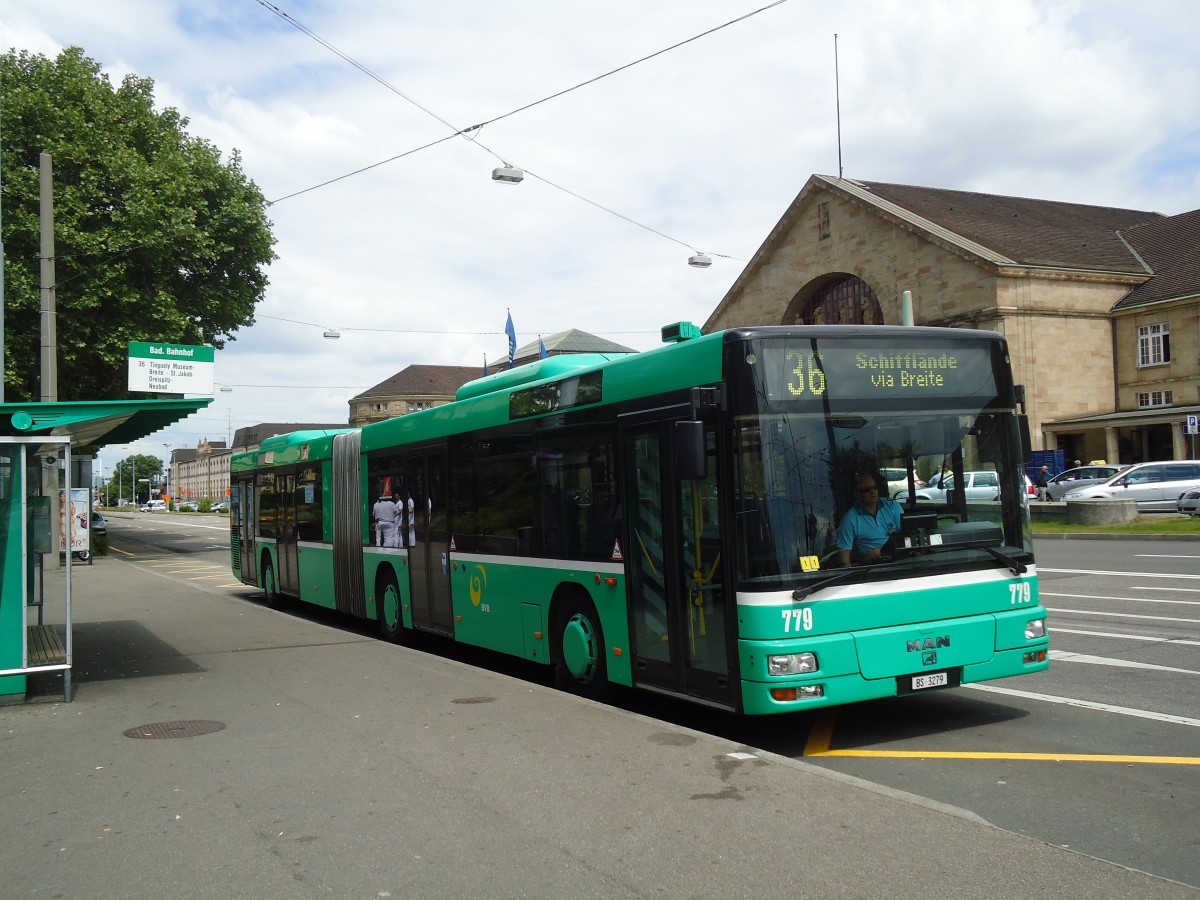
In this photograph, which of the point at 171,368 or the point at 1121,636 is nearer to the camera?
the point at 1121,636

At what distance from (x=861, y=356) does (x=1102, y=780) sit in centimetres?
294

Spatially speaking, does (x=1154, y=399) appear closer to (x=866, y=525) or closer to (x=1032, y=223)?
(x=1032, y=223)

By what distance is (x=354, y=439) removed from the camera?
49.0 feet

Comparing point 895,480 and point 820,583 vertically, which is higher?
point 895,480

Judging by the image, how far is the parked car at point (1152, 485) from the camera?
32.9 metres

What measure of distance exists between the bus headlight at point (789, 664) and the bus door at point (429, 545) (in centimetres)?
555

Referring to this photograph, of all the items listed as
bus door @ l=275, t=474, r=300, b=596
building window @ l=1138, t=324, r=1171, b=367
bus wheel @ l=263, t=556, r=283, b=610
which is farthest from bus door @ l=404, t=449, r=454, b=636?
building window @ l=1138, t=324, r=1171, b=367

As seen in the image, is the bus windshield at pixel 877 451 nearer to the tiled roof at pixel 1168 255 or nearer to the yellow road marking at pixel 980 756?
the yellow road marking at pixel 980 756

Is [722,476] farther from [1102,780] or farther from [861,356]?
[1102,780]

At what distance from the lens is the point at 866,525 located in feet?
23.6

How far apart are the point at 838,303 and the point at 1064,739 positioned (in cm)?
5463

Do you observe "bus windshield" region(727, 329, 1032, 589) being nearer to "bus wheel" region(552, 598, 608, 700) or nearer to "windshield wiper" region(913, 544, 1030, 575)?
"windshield wiper" region(913, 544, 1030, 575)

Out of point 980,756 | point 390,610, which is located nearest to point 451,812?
point 980,756

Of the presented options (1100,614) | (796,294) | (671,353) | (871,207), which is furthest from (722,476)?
(796,294)
